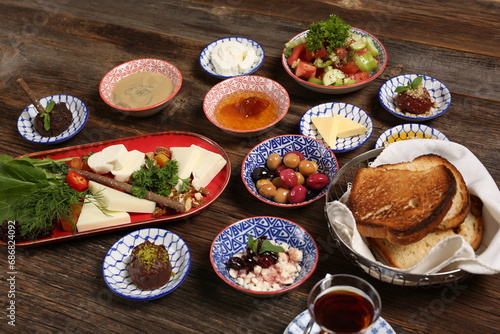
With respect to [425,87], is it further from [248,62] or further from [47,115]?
[47,115]

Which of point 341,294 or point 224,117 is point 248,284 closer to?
point 341,294

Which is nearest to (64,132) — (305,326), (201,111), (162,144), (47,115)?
(47,115)

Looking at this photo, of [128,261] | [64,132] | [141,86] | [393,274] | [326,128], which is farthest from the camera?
[141,86]

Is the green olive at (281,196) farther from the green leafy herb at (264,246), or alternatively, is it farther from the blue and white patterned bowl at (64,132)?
the blue and white patterned bowl at (64,132)

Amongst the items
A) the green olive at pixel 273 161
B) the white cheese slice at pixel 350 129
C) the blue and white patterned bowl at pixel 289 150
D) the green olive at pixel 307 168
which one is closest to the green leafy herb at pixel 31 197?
the blue and white patterned bowl at pixel 289 150

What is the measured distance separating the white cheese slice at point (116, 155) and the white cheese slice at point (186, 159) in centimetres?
24

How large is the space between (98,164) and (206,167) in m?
0.52

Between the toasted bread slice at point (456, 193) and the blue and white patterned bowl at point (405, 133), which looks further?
the blue and white patterned bowl at point (405, 133)

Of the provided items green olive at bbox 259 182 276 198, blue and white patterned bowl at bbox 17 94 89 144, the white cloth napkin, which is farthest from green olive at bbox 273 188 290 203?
blue and white patterned bowl at bbox 17 94 89 144

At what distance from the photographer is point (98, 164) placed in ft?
7.63

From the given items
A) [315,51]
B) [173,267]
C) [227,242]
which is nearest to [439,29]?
[315,51]

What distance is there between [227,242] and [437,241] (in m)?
0.80

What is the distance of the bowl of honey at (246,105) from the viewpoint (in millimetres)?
2543

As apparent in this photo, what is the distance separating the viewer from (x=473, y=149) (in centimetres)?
236
